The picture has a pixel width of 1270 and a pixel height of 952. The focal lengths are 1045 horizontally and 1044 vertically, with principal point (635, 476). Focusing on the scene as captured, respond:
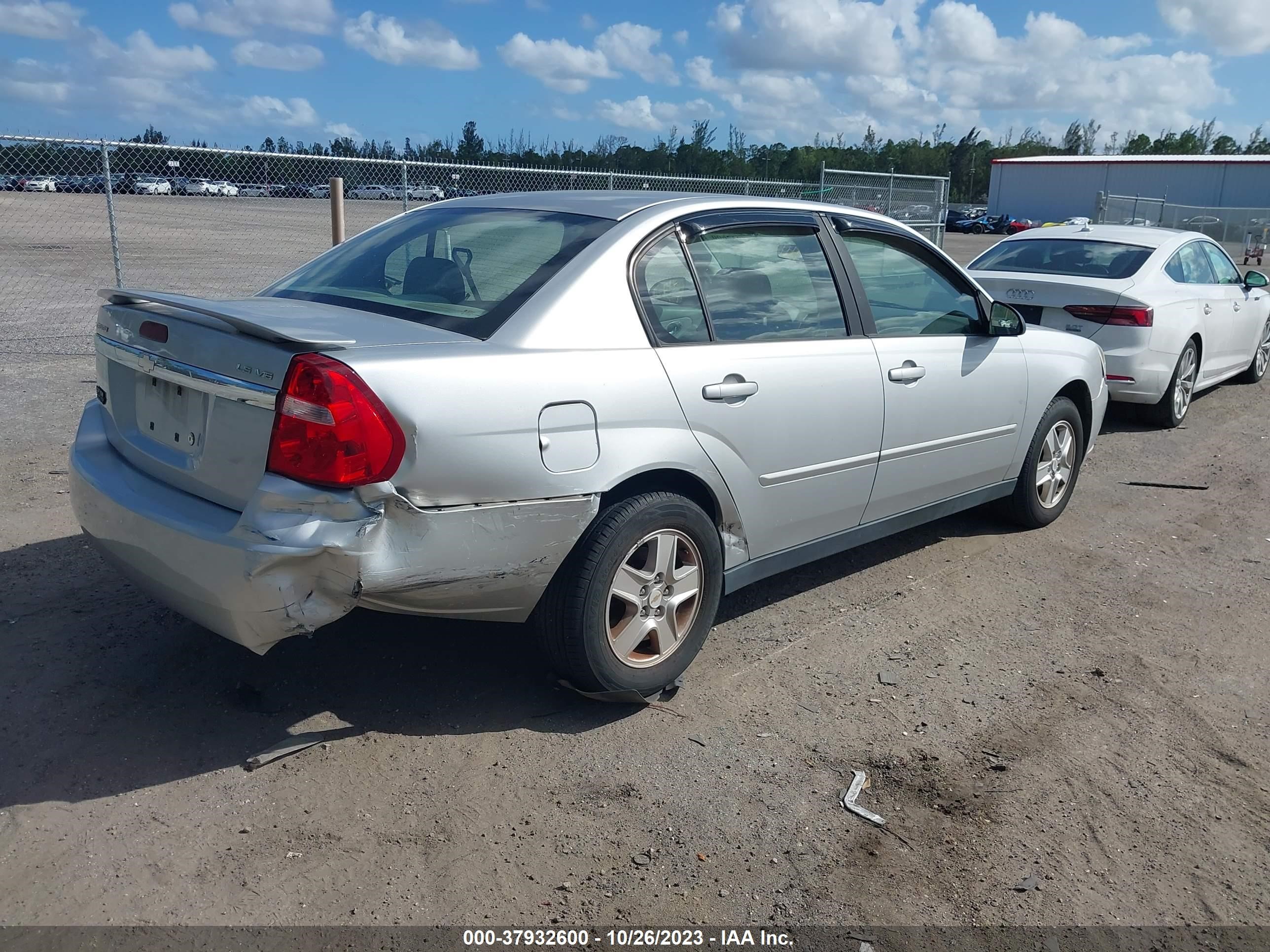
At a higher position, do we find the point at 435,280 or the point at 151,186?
the point at 151,186

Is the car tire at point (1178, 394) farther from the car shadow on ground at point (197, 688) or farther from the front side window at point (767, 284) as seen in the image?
the car shadow on ground at point (197, 688)

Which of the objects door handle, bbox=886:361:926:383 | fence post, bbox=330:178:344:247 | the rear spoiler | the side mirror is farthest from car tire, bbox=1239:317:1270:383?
the rear spoiler

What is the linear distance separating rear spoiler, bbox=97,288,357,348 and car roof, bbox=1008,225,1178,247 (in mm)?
7319

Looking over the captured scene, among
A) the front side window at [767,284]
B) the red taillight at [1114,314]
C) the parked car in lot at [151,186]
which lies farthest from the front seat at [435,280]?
the parked car in lot at [151,186]

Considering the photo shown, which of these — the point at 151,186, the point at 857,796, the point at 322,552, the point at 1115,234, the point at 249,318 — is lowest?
the point at 857,796

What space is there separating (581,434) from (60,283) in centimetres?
1518

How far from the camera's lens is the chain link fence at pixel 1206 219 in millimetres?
28266

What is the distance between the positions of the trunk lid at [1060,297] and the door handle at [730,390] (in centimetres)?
485

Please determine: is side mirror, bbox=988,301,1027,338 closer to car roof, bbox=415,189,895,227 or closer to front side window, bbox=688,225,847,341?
car roof, bbox=415,189,895,227

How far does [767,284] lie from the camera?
4051 mm

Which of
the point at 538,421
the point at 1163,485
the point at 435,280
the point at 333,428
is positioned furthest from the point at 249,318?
the point at 1163,485

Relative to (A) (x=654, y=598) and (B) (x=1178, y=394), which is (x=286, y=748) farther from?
(B) (x=1178, y=394)

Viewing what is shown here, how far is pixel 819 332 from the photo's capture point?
4.19m

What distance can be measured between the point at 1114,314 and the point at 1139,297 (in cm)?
Answer: 22
